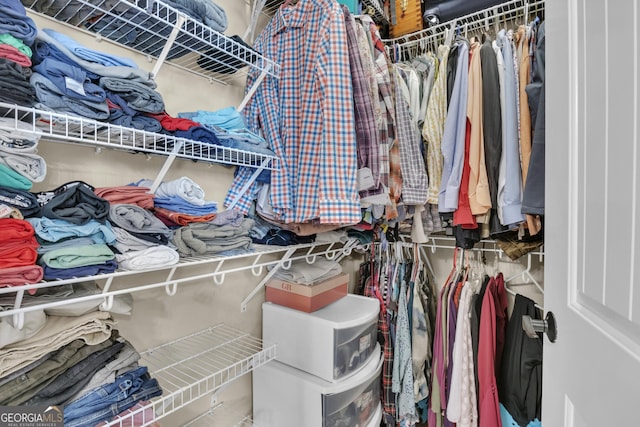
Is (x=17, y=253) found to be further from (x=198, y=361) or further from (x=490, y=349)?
(x=490, y=349)

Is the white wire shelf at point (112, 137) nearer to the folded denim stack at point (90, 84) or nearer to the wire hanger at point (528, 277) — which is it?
the folded denim stack at point (90, 84)

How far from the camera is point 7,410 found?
0.60 meters

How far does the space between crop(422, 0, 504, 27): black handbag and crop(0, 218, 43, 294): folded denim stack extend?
1778 mm

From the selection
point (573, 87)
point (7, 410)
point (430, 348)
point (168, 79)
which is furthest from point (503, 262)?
point (7, 410)

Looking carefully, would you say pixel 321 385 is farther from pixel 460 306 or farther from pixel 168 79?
pixel 168 79

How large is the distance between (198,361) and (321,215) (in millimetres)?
631

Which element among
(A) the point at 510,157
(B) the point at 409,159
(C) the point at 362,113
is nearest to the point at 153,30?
(C) the point at 362,113

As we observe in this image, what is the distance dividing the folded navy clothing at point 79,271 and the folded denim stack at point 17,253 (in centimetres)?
2

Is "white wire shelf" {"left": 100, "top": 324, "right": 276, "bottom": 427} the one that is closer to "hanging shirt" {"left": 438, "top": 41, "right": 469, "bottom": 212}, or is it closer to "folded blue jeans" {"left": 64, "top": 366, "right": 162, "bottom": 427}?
"folded blue jeans" {"left": 64, "top": 366, "right": 162, "bottom": 427}

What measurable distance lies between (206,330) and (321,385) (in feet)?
1.52

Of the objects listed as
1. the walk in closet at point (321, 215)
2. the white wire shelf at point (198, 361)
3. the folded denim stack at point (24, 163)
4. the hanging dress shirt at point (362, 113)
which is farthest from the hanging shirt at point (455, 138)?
the folded denim stack at point (24, 163)

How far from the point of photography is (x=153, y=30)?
2.89 feet

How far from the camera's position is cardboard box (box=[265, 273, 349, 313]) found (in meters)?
1.31
